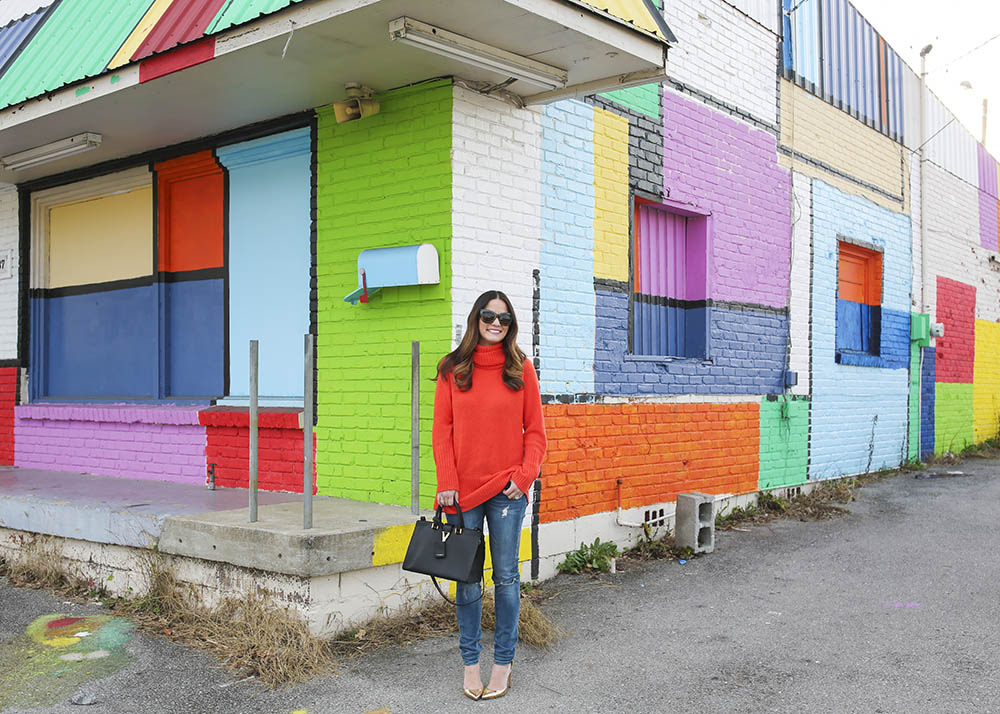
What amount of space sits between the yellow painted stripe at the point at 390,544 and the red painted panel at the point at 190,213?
329cm

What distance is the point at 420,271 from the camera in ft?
18.3

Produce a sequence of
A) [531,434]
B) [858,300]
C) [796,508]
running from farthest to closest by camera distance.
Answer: [858,300], [796,508], [531,434]

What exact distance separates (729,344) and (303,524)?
4.78 meters

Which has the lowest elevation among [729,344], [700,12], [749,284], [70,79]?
[729,344]

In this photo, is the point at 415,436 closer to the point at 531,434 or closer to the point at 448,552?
the point at 531,434

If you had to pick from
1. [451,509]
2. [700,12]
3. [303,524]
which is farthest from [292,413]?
[700,12]

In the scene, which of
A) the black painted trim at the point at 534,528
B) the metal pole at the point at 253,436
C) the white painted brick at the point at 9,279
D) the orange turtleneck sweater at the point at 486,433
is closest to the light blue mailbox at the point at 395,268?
the metal pole at the point at 253,436

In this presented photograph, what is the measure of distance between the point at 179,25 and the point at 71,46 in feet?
5.36

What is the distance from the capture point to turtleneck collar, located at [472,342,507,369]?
4281 millimetres

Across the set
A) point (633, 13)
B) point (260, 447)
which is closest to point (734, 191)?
point (633, 13)

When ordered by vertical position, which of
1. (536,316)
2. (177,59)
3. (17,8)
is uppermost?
(17,8)

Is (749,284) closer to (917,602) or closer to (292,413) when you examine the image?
(917,602)

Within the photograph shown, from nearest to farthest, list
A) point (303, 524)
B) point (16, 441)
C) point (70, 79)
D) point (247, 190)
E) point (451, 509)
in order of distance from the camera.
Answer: point (451, 509), point (303, 524), point (70, 79), point (247, 190), point (16, 441)

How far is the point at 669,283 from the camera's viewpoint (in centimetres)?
794
